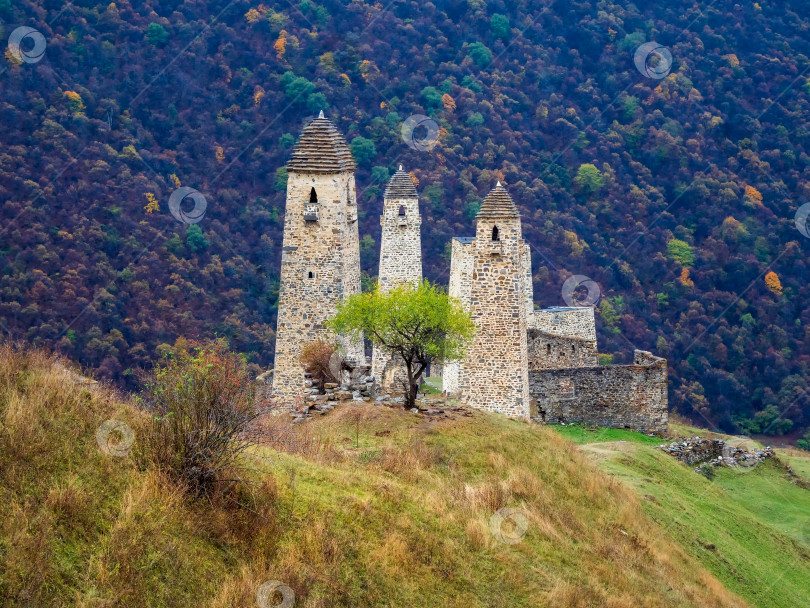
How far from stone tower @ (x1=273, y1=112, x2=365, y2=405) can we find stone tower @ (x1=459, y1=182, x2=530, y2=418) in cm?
282

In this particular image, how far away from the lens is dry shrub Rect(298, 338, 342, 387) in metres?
21.6

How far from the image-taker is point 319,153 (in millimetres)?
22828

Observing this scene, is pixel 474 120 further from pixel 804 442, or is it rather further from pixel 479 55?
pixel 804 442

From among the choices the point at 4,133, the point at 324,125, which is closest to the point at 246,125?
the point at 4,133

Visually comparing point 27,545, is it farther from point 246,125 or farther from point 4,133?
point 246,125

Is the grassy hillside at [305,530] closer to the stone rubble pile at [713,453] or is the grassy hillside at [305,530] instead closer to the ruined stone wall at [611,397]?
the stone rubble pile at [713,453]

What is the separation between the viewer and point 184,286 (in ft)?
148

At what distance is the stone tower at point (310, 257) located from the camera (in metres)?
22.7

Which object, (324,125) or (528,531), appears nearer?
(528,531)

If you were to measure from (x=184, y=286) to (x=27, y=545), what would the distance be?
3607cm

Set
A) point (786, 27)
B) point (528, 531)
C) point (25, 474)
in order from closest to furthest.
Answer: point (25, 474) → point (528, 531) → point (786, 27)

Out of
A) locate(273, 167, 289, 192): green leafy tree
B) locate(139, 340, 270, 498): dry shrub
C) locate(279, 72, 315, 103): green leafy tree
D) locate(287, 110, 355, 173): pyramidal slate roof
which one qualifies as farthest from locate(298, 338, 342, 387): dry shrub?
locate(279, 72, 315, 103): green leafy tree

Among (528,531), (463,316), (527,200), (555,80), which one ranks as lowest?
(528,531)

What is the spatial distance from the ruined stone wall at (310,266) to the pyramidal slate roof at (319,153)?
164 millimetres
